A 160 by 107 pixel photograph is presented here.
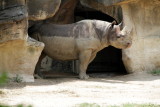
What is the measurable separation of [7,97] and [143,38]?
5.86 metres

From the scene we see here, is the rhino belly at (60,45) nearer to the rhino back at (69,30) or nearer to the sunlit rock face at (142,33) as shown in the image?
the rhino back at (69,30)

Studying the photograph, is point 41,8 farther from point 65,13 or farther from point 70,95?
point 65,13

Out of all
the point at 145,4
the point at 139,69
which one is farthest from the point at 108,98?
the point at 145,4

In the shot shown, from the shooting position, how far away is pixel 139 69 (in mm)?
10117

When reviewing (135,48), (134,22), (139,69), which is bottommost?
(139,69)

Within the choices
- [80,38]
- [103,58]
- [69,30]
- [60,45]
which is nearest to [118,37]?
[80,38]

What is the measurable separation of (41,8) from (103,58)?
6.34 metres

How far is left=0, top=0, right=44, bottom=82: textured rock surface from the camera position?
673cm

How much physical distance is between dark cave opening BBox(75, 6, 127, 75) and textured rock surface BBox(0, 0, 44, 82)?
5086 mm

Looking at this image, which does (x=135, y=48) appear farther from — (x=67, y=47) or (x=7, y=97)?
(x=7, y=97)

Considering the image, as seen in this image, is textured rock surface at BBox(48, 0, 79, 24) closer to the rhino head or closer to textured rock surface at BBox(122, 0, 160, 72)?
textured rock surface at BBox(122, 0, 160, 72)

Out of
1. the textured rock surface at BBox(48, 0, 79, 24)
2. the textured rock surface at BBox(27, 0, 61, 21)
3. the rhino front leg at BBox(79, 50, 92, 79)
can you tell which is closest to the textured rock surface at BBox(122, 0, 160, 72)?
the rhino front leg at BBox(79, 50, 92, 79)

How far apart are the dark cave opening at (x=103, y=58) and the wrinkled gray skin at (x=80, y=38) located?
358 centimetres

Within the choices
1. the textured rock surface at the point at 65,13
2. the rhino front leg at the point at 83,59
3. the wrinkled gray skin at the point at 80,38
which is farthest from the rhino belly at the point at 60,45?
the textured rock surface at the point at 65,13
